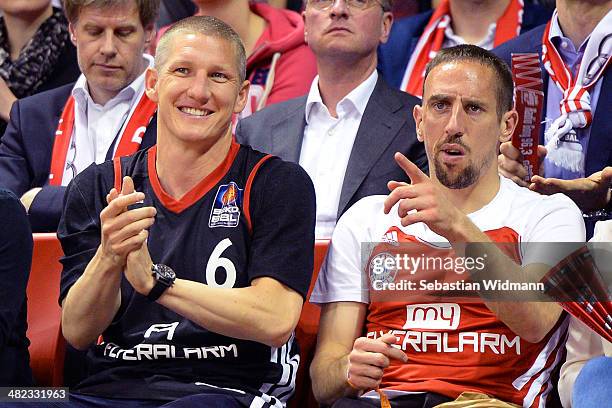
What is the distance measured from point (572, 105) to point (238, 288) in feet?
4.49

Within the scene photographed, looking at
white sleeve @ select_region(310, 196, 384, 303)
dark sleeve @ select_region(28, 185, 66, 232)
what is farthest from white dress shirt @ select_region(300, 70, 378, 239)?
dark sleeve @ select_region(28, 185, 66, 232)

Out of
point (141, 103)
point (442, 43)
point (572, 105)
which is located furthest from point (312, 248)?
point (442, 43)

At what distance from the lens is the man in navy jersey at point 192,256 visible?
105 inches

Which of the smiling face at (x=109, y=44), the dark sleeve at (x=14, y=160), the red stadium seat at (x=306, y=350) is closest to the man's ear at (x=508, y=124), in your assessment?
the red stadium seat at (x=306, y=350)

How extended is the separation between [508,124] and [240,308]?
3.03ft

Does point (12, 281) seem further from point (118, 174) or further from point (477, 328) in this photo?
point (477, 328)

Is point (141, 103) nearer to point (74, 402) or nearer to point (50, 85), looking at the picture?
point (50, 85)

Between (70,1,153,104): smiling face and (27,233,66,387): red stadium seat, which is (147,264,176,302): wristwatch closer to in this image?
(27,233,66,387): red stadium seat

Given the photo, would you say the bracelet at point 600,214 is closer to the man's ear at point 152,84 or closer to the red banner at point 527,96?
the red banner at point 527,96

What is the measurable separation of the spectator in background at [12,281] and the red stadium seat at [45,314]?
0.70ft

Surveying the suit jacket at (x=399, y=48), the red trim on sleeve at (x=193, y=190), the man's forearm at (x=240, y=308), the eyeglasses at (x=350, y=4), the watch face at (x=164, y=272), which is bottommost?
the man's forearm at (x=240, y=308)

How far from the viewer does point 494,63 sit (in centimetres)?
302

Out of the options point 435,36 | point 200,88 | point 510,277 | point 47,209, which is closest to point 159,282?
point 200,88

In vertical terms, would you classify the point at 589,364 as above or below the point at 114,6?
below
